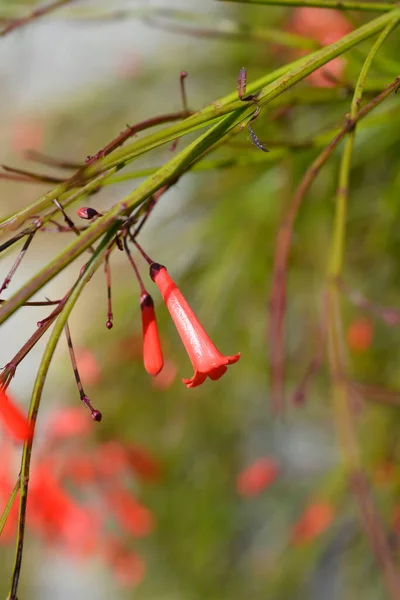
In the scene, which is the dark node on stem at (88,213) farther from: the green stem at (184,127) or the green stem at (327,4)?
the green stem at (327,4)

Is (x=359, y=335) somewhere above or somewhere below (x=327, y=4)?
above

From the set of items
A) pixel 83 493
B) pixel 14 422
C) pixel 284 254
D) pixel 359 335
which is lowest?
pixel 14 422

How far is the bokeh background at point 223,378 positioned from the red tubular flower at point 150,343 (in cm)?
31

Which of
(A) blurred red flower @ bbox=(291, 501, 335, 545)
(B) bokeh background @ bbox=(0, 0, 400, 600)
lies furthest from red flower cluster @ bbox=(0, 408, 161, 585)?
(A) blurred red flower @ bbox=(291, 501, 335, 545)

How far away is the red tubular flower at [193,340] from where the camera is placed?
0.27 metres

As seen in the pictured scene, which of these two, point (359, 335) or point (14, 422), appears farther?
point (359, 335)

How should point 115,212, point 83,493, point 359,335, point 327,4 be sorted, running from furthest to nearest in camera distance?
1. point 83,493
2. point 359,335
3. point 327,4
4. point 115,212

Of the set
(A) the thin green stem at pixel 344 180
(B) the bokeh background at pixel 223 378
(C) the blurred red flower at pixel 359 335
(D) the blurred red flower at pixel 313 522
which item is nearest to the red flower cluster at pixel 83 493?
(B) the bokeh background at pixel 223 378

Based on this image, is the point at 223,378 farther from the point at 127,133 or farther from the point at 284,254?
the point at 127,133

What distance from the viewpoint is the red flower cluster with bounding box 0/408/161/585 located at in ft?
3.00

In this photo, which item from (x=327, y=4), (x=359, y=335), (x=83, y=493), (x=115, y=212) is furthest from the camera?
(x=83, y=493)

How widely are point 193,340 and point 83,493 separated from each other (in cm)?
106

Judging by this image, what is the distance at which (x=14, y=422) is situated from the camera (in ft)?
0.76

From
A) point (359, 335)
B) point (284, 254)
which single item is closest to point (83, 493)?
point (359, 335)
